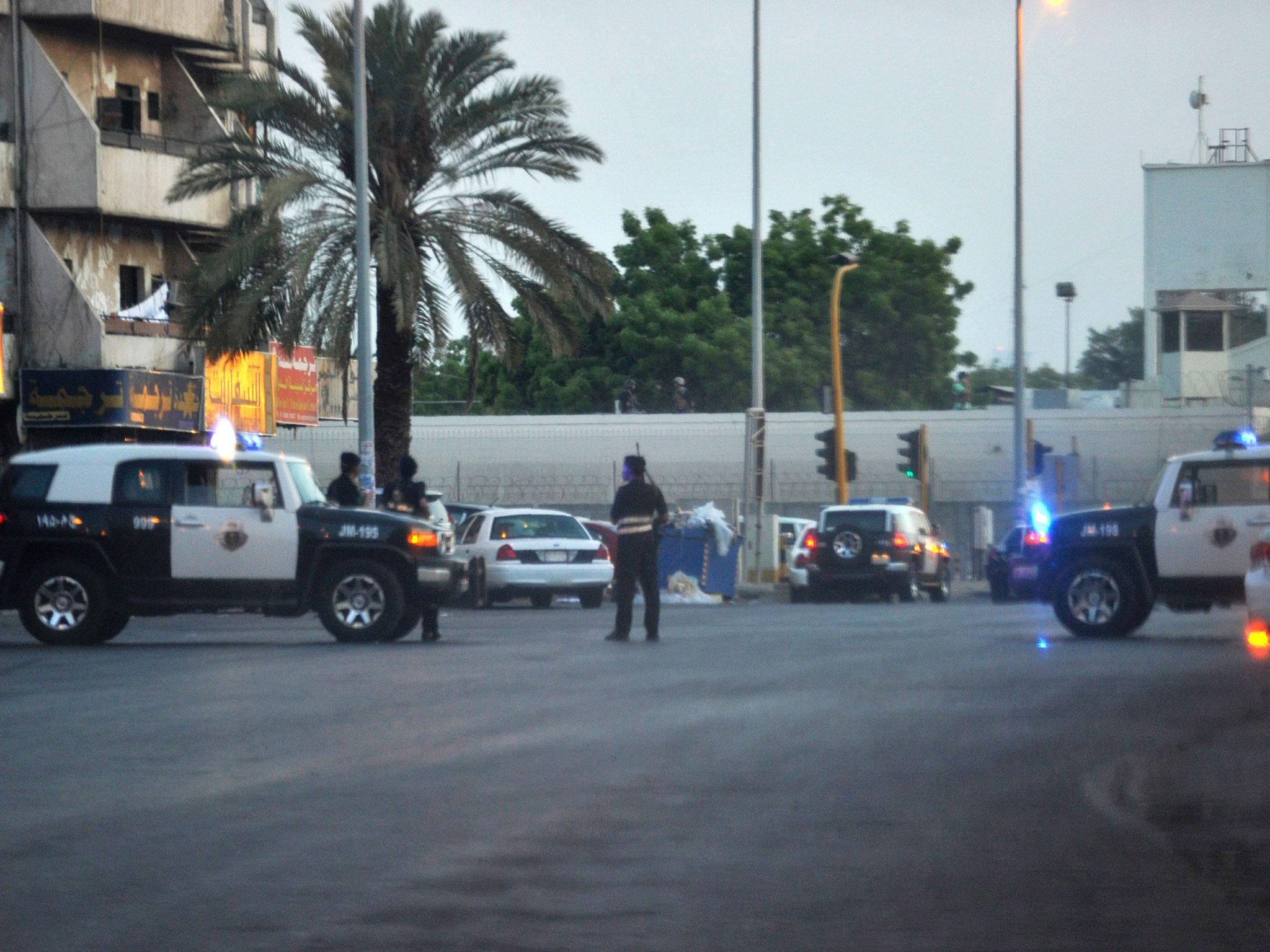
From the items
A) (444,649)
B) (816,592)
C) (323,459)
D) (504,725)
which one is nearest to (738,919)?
(504,725)

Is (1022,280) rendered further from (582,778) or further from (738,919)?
(738,919)

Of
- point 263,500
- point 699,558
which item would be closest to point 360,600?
point 263,500

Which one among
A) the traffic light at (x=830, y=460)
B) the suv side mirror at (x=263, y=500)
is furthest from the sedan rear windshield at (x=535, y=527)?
the traffic light at (x=830, y=460)

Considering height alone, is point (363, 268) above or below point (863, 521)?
above

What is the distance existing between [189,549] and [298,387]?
23060mm

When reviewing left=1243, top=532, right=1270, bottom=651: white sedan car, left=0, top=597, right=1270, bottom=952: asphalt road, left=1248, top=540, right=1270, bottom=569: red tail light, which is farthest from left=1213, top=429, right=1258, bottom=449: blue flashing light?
left=1243, top=532, right=1270, bottom=651: white sedan car

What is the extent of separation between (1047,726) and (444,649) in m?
7.42

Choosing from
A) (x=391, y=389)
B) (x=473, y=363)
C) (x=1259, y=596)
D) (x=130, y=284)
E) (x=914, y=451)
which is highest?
(x=130, y=284)

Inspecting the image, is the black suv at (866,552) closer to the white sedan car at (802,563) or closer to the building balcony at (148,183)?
the white sedan car at (802,563)

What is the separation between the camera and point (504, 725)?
10.9 m

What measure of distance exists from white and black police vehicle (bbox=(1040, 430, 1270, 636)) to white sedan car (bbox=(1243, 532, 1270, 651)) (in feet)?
11.6

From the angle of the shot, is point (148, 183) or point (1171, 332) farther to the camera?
point (1171, 332)

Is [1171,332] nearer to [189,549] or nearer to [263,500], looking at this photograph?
[263,500]

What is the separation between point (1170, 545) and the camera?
18.0 meters
